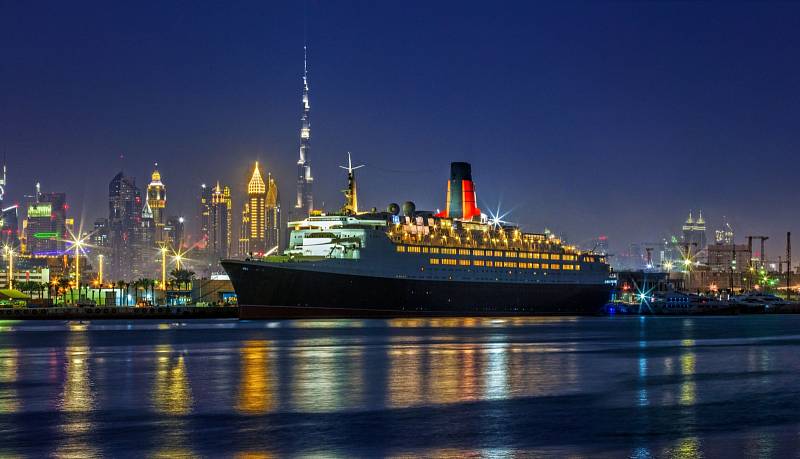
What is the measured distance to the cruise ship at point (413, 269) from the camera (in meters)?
97.8

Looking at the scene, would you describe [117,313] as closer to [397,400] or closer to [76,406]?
[76,406]

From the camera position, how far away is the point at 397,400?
3359 centimetres

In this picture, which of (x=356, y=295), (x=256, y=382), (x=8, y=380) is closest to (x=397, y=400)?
(x=256, y=382)

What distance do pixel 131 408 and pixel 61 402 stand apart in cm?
297

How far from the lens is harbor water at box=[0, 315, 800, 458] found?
2506 cm

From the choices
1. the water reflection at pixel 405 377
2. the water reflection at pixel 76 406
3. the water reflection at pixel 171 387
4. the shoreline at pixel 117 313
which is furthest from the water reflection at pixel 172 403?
the shoreline at pixel 117 313

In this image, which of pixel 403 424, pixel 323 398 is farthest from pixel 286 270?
pixel 403 424

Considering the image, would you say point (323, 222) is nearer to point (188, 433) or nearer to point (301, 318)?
point (301, 318)

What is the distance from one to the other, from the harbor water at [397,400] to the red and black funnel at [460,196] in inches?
2631

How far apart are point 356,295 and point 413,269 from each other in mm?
7633

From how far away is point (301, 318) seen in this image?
102 meters

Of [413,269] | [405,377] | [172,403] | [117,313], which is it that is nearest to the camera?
[172,403]

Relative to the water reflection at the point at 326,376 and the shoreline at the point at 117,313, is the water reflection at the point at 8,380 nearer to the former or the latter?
the water reflection at the point at 326,376

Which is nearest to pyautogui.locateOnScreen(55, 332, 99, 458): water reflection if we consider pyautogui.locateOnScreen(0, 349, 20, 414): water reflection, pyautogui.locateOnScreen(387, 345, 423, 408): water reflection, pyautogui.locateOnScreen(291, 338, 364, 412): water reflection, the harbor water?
the harbor water
